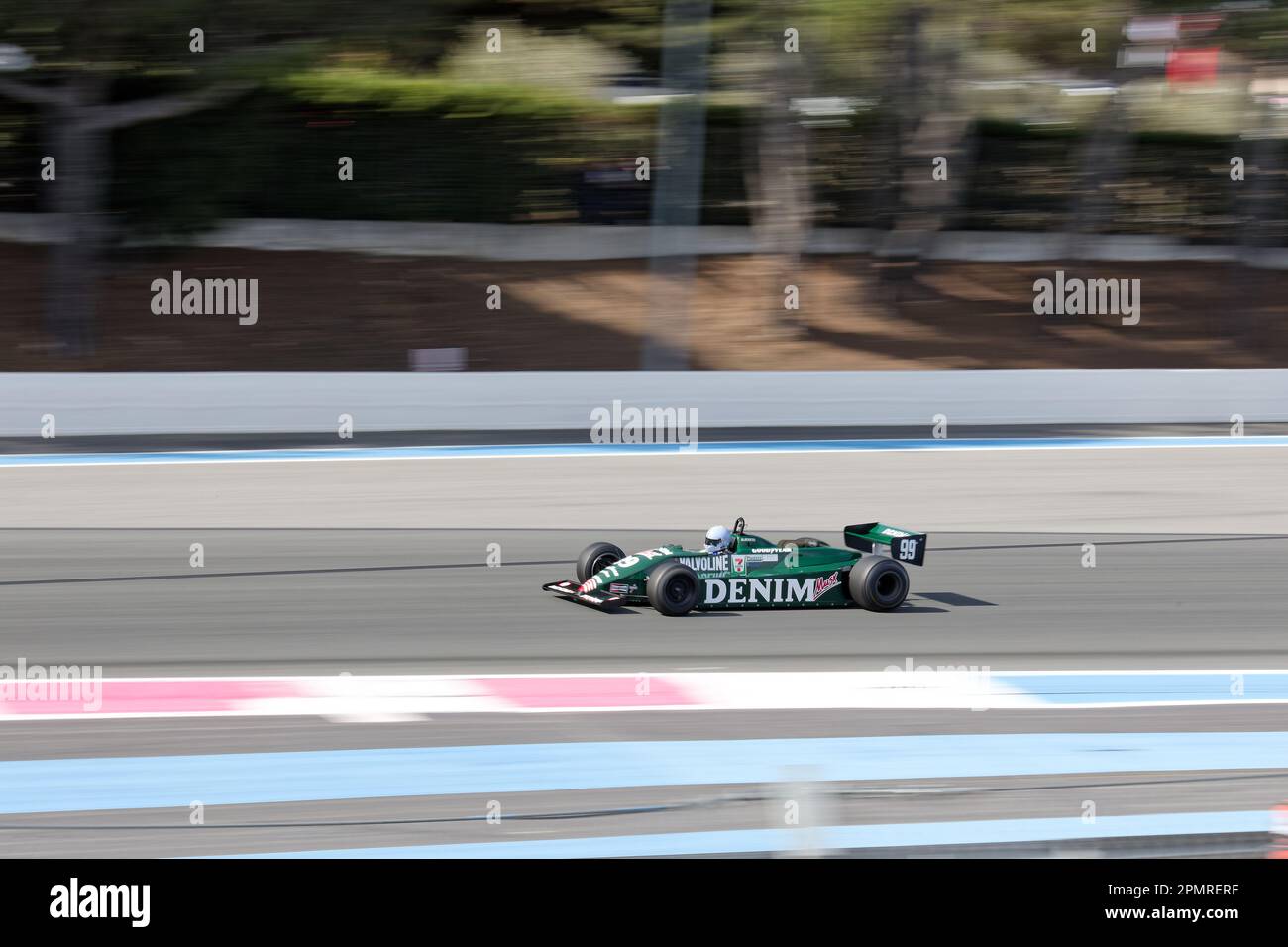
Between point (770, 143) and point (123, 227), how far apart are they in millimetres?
10242

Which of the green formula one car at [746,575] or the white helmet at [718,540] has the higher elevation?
the white helmet at [718,540]

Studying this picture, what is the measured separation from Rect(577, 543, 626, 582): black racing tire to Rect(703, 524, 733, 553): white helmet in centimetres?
75

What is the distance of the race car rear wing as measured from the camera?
973 cm

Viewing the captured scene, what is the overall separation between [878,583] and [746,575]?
2.67ft

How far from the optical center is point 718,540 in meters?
9.29

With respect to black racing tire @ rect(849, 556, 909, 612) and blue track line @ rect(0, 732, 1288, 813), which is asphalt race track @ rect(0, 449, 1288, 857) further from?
black racing tire @ rect(849, 556, 909, 612)

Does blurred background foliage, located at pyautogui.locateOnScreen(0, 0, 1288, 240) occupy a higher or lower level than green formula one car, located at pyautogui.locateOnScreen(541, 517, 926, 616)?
higher

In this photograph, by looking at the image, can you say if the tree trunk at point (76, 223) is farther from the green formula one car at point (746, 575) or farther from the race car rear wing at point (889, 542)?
the race car rear wing at point (889, 542)

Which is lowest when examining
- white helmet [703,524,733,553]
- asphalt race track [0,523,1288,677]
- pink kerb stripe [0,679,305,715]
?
pink kerb stripe [0,679,305,715]

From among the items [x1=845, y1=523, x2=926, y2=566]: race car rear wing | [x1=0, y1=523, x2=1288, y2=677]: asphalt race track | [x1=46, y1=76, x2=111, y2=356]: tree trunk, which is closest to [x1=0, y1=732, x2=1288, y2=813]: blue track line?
[x1=0, y1=523, x2=1288, y2=677]: asphalt race track

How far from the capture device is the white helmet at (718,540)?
9.28m

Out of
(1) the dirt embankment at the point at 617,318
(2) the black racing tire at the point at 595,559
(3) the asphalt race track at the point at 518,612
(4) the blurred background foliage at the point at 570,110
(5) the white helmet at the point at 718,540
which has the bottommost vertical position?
(3) the asphalt race track at the point at 518,612

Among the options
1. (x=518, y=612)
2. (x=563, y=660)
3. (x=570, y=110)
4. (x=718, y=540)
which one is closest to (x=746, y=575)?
(x=718, y=540)

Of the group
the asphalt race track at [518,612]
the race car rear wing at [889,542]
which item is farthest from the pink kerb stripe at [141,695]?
the race car rear wing at [889,542]
